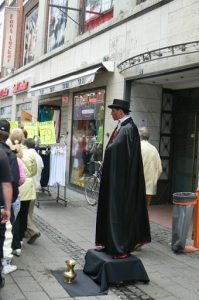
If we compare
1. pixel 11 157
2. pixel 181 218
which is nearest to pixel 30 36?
pixel 181 218

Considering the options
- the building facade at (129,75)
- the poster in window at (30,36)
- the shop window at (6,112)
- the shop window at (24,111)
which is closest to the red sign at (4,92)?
the shop window at (6,112)

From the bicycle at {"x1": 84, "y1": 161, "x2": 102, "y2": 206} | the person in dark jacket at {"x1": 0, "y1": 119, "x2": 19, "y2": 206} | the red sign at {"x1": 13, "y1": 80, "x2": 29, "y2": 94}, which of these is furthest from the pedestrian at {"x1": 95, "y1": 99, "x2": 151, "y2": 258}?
the red sign at {"x1": 13, "y1": 80, "x2": 29, "y2": 94}

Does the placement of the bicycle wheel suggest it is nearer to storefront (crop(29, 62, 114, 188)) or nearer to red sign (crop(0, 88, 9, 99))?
storefront (crop(29, 62, 114, 188))

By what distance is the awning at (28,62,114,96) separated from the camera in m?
11.7

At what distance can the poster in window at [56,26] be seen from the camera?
16.1 m

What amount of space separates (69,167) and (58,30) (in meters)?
5.47

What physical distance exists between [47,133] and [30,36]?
36.7 ft

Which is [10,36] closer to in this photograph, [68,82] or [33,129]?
[68,82]

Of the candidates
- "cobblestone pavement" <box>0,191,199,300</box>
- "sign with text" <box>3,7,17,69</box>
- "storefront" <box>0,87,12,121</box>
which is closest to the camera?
"cobblestone pavement" <box>0,191,199,300</box>

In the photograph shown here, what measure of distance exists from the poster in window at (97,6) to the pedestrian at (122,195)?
8.11 m

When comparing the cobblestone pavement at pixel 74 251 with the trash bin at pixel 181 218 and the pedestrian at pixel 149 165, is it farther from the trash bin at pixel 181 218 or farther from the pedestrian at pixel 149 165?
the pedestrian at pixel 149 165

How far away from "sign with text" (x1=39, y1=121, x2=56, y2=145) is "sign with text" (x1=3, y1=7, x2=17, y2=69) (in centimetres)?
1250

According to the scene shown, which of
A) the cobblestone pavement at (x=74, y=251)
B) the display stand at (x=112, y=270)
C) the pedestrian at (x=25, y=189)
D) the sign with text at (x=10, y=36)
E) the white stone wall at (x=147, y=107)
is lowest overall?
the cobblestone pavement at (x=74, y=251)

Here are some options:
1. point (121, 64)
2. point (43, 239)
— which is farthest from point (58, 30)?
point (43, 239)
